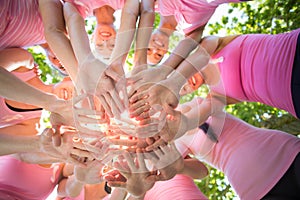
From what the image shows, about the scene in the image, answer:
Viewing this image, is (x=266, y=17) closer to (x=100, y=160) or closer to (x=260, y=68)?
(x=260, y=68)

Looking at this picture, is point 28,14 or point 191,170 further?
point 191,170

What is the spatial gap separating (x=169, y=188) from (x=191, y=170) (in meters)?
0.12

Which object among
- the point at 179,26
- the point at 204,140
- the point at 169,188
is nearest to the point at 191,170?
the point at 169,188

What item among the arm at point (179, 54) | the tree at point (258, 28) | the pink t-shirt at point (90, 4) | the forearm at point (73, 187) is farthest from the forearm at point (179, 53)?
the tree at point (258, 28)

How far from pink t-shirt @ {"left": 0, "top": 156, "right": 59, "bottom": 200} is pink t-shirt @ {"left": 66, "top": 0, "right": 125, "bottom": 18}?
0.69m

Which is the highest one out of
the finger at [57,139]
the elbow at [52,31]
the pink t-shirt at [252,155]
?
the elbow at [52,31]

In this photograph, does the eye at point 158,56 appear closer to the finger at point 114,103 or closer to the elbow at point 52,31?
the finger at point 114,103

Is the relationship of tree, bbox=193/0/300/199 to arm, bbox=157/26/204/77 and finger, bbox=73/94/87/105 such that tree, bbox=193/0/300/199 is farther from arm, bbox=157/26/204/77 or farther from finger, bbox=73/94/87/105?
finger, bbox=73/94/87/105

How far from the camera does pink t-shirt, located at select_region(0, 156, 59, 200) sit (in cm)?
142

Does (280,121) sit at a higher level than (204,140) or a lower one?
lower

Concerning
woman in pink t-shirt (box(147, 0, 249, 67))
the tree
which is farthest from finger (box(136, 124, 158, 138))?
the tree

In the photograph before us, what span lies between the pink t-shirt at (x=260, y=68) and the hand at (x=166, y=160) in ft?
0.76

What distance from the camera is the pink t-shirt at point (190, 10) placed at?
1285 mm

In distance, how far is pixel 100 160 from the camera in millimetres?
1077
